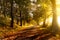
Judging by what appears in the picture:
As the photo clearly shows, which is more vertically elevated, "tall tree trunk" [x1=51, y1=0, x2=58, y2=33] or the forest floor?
"tall tree trunk" [x1=51, y1=0, x2=58, y2=33]

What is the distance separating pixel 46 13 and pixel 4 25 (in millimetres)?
825

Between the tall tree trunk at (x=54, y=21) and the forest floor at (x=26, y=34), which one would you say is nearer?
the forest floor at (x=26, y=34)

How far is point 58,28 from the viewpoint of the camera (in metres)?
2.30

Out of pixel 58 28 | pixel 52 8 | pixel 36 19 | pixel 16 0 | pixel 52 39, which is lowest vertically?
pixel 52 39

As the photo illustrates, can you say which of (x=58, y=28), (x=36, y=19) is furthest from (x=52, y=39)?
(x=36, y=19)

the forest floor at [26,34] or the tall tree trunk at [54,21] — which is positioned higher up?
the tall tree trunk at [54,21]

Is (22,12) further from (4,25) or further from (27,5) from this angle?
(4,25)

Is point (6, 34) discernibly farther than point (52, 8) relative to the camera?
No

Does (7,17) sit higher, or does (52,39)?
(7,17)

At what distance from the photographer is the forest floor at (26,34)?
221 cm

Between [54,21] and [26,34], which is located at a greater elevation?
[54,21]

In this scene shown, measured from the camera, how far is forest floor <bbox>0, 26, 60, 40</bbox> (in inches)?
87.0

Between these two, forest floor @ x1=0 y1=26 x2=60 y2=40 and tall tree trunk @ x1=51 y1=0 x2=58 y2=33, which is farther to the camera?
tall tree trunk @ x1=51 y1=0 x2=58 y2=33

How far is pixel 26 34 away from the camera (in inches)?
89.0
